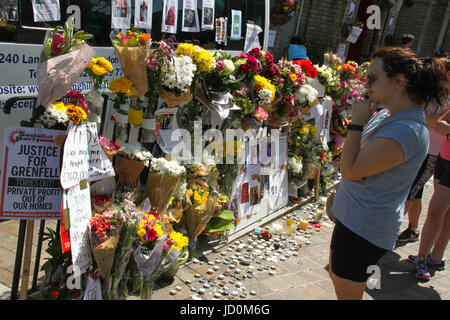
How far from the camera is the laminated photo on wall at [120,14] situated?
5.02 m

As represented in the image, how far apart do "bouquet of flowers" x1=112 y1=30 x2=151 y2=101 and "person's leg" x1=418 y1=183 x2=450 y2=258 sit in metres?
2.89

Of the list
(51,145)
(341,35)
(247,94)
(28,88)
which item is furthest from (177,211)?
(341,35)

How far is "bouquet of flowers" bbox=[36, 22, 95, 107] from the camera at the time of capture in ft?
8.71

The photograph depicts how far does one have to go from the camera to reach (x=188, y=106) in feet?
13.1

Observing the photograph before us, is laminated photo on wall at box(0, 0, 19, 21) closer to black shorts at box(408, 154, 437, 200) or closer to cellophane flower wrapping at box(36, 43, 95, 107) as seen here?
cellophane flower wrapping at box(36, 43, 95, 107)

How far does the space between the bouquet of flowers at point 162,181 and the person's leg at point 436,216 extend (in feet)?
8.04

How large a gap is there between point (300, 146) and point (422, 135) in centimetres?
377

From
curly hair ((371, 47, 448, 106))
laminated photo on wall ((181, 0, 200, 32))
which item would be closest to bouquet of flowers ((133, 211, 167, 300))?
curly hair ((371, 47, 448, 106))

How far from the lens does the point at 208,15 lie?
662 cm

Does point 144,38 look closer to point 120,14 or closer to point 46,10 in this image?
point 46,10

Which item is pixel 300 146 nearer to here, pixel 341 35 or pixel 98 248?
pixel 98 248

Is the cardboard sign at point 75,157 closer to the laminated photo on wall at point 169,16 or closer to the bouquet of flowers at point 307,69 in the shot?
the laminated photo on wall at point 169,16

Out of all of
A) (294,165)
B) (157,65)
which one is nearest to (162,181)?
(157,65)

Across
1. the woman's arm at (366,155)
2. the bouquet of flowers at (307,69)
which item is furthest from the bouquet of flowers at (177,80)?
the bouquet of flowers at (307,69)
